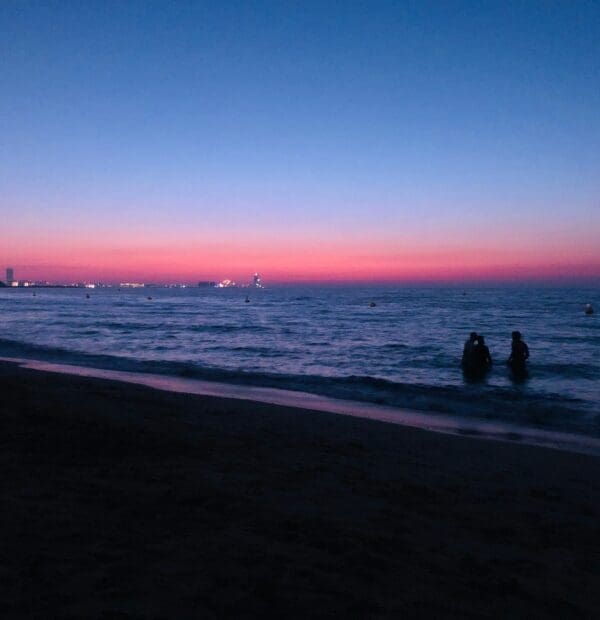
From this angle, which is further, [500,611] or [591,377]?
[591,377]

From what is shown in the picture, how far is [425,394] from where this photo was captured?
51.3ft

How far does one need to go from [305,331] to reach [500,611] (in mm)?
32873

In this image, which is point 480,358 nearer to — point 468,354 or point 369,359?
point 468,354

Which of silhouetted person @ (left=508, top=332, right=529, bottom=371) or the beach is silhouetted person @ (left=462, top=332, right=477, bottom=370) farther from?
the beach

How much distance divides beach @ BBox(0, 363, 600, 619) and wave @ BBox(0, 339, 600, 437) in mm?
3912

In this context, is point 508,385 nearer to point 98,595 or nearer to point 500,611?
point 500,611

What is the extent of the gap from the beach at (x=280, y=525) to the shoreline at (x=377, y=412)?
4.99 feet

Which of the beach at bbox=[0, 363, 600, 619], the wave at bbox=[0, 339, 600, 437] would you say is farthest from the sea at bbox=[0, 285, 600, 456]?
the beach at bbox=[0, 363, 600, 619]

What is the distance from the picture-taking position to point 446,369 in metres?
20.3

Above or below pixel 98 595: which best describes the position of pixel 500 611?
below

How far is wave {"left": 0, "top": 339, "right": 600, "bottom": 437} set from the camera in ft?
41.7

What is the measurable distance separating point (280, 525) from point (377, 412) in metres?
8.37

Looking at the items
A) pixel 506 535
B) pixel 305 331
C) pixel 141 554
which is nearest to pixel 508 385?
pixel 506 535

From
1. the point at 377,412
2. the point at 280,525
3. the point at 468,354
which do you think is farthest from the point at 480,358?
the point at 280,525
